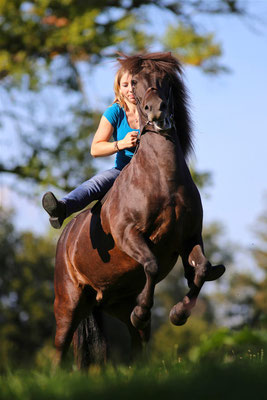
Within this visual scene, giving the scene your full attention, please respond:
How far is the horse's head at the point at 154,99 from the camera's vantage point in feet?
14.7

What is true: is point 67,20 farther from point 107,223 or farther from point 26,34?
point 107,223

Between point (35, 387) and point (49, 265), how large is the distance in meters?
25.6

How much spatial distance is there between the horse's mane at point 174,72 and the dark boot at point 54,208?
3.89 feet

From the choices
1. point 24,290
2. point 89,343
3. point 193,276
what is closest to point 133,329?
point 89,343

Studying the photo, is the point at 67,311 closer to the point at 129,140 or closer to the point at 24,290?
the point at 129,140

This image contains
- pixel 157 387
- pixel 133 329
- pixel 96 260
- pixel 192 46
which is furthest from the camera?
pixel 192 46

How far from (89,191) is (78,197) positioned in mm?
131

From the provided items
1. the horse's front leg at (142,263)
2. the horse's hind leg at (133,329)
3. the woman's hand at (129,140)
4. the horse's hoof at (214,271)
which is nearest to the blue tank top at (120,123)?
the woman's hand at (129,140)

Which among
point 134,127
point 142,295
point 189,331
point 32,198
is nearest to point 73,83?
point 32,198

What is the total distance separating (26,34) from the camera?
15.1 metres

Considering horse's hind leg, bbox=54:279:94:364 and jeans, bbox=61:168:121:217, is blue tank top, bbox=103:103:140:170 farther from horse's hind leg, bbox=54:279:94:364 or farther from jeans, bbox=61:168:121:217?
horse's hind leg, bbox=54:279:94:364

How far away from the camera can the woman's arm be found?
202 inches

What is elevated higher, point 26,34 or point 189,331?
point 26,34

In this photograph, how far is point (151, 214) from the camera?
4.61 meters
